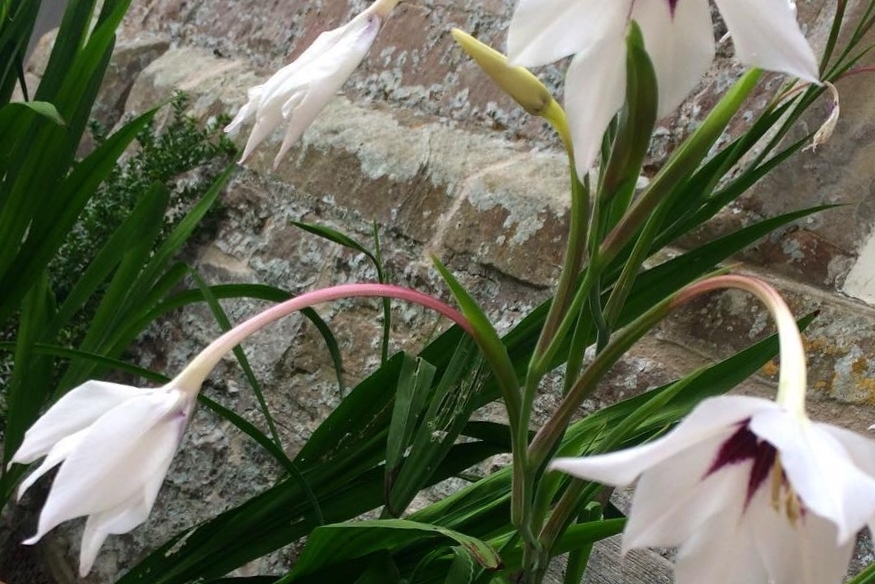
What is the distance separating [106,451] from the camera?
0.38 meters

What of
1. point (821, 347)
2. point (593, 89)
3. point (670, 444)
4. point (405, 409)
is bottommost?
point (821, 347)

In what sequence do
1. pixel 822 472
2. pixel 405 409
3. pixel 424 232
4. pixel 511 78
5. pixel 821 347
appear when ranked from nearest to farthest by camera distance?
pixel 822 472, pixel 511 78, pixel 405 409, pixel 821 347, pixel 424 232

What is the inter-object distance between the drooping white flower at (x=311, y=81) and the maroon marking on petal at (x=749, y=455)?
0.26m

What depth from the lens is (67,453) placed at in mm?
385

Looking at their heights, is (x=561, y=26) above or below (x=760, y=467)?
above

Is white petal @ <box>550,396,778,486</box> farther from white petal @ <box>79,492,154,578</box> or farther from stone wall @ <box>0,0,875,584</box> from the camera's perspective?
stone wall @ <box>0,0,875,584</box>

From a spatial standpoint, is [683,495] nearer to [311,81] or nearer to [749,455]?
[749,455]

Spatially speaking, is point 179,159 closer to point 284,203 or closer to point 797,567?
point 284,203

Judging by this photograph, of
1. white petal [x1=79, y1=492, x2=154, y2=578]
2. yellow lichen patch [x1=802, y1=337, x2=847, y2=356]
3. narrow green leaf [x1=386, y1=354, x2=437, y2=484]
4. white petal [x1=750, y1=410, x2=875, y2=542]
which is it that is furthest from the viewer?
yellow lichen patch [x1=802, y1=337, x2=847, y2=356]

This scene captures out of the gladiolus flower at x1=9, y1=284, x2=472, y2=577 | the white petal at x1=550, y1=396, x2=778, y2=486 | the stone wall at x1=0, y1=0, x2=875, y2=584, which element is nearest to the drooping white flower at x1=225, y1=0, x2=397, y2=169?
the gladiolus flower at x1=9, y1=284, x2=472, y2=577

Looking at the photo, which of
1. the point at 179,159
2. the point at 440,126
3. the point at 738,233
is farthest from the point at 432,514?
the point at 179,159

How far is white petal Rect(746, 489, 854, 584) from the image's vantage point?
356 millimetres

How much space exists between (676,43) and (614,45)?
0.10 ft

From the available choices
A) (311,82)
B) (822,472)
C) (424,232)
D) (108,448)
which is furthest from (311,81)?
(424,232)
